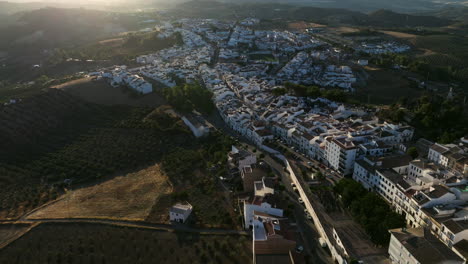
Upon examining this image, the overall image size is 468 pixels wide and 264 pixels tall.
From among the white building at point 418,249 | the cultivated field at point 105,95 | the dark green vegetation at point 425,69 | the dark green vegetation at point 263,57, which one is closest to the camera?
the white building at point 418,249

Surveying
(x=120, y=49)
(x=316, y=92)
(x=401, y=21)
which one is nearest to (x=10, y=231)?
(x=316, y=92)

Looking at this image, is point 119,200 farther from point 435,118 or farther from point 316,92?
point 435,118

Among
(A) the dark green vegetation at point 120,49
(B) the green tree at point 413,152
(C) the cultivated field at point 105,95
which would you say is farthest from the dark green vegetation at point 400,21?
(B) the green tree at point 413,152

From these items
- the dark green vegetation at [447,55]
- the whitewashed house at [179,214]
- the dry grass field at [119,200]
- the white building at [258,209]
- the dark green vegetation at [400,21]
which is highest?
the dark green vegetation at [400,21]

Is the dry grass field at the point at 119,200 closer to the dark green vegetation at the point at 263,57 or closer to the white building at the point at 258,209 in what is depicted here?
the white building at the point at 258,209

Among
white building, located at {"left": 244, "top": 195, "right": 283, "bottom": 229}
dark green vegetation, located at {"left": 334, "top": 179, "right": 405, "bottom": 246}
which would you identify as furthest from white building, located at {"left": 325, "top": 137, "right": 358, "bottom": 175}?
white building, located at {"left": 244, "top": 195, "right": 283, "bottom": 229}

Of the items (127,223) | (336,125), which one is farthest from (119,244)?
(336,125)
